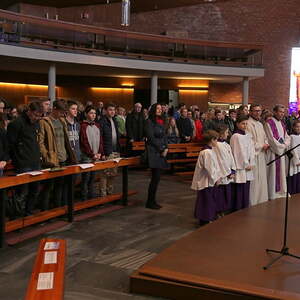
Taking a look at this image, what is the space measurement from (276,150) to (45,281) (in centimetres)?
597

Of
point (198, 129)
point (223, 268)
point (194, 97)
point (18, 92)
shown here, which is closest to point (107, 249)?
point (223, 268)

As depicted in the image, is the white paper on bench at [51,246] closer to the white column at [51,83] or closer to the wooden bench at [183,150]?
the wooden bench at [183,150]

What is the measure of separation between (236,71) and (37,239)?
15.0m

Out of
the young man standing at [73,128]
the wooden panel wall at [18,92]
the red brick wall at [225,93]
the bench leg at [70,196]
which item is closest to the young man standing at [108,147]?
the young man standing at [73,128]

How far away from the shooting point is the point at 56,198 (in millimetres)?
6695

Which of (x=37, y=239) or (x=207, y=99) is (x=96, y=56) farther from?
(x=37, y=239)

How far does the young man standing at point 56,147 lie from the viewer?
247 inches

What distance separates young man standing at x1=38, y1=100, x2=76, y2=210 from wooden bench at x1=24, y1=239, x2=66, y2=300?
9.43 ft

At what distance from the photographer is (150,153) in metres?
7.11

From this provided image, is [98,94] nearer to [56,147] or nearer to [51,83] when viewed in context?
[51,83]

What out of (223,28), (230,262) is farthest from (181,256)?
(223,28)

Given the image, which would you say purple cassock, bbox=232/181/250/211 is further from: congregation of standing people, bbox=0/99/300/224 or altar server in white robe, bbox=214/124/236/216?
altar server in white robe, bbox=214/124/236/216

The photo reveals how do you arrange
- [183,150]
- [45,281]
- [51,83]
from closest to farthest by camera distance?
[45,281] < [183,150] < [51,83]

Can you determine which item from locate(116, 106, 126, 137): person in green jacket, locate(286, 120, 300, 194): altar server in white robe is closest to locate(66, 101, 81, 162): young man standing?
locate(286, 120, 300, 194): altar server in white robe
